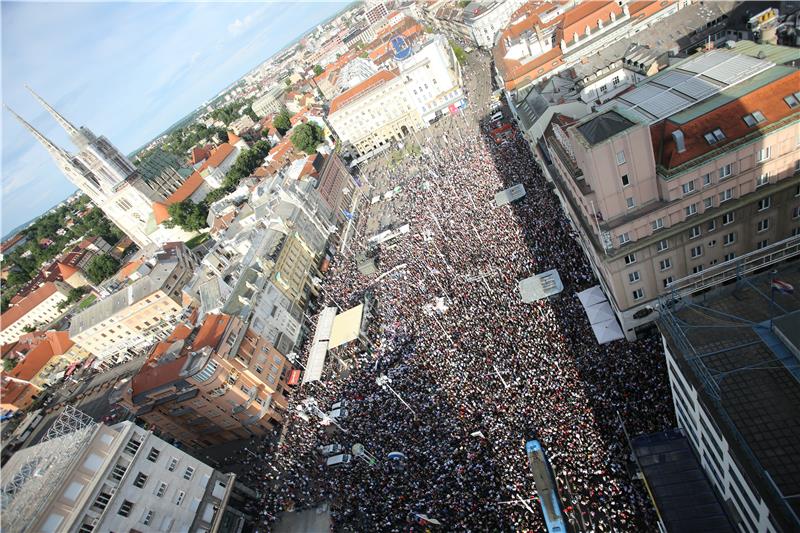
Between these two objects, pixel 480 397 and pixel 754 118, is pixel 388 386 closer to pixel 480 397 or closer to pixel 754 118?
pixel 480 397

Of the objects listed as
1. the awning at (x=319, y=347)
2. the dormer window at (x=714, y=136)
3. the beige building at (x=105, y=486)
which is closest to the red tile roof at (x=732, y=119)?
the dormer window at (x=714, y=136)

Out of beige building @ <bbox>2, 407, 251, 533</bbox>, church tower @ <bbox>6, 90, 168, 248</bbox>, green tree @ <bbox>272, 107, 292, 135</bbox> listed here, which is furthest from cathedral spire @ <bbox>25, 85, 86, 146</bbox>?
beige building @ <bbox>2, 407, 251, 533</bbox>

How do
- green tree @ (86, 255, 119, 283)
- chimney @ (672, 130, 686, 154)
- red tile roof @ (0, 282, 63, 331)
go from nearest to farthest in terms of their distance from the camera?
chimney @ (672, 130, 686, 154), red tile roof @ (0, 282, 63, 331), green tree @ (86, 255, 119, 283)

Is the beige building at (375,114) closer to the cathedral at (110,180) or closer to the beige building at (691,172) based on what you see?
the cathedral at (110,180)

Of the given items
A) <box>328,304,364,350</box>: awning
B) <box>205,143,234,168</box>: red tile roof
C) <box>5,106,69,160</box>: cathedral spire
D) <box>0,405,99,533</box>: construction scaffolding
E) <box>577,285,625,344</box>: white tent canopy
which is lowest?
<box>577,285,625,344</box>: white tent canopy

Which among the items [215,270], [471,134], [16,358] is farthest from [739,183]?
[16,358]

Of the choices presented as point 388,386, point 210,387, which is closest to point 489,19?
point 388,386

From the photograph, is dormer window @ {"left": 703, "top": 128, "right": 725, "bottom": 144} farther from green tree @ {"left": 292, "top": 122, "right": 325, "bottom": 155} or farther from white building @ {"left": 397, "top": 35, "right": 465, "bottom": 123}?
green tree @ {"left": 292, "top": 122, "right": 325, "bottom": 155}
